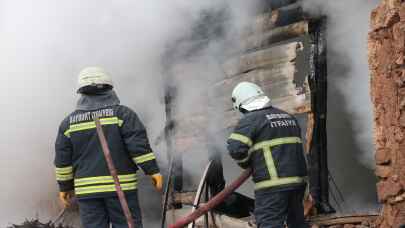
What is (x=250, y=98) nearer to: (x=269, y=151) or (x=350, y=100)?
(x=269, y=151)

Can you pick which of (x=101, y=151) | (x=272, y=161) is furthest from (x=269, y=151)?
(x=101, y=151)

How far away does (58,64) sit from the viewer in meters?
7.70

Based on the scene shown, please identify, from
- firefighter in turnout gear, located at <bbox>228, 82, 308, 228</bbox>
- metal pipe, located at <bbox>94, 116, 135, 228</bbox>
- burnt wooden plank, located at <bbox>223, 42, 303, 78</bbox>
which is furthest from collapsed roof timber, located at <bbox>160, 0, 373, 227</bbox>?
metal pipe, located at <bbox>94, 116, 135, 228</bbox>

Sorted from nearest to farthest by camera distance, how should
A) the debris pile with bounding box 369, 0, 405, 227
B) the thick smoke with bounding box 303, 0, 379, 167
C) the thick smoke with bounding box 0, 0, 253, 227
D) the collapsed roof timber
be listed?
the debris pile with bounding box 369, 0, 405, 227 < the collapsed roof timber < the thick smoke with bounding box 303, 0, 379, 167 < the thick smoke with bounding box 0, 0, 253, 227

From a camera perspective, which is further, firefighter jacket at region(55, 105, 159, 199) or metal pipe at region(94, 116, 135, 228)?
firefighter jacket at region(55, 105, 159, 199)

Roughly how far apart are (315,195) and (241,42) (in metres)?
1.80

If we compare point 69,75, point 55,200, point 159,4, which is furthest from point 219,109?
point 55,200

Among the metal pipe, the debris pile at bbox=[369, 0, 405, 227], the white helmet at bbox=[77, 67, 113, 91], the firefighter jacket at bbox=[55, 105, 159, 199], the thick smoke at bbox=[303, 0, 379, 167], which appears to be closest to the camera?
the debris pile at bbox=[369, 0, 405, 227]

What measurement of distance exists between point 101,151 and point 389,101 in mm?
2098

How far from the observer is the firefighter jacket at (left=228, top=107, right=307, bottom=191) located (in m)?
4.62

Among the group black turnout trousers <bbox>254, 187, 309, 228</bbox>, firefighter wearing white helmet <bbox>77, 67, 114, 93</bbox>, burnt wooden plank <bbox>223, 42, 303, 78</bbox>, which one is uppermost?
burnt wooden plank <bbox>223, 42, 303, 78</bbox>

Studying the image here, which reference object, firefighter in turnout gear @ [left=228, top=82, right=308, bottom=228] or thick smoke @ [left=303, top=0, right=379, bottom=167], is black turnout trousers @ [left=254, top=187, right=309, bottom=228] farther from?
thick smoke @ [left=303, top=0, right=379, bottom=167]

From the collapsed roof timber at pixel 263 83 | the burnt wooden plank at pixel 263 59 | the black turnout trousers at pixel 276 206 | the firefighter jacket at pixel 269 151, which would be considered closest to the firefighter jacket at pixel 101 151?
the firefighter jacket at pixel 269 151

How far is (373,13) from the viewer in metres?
4.71
